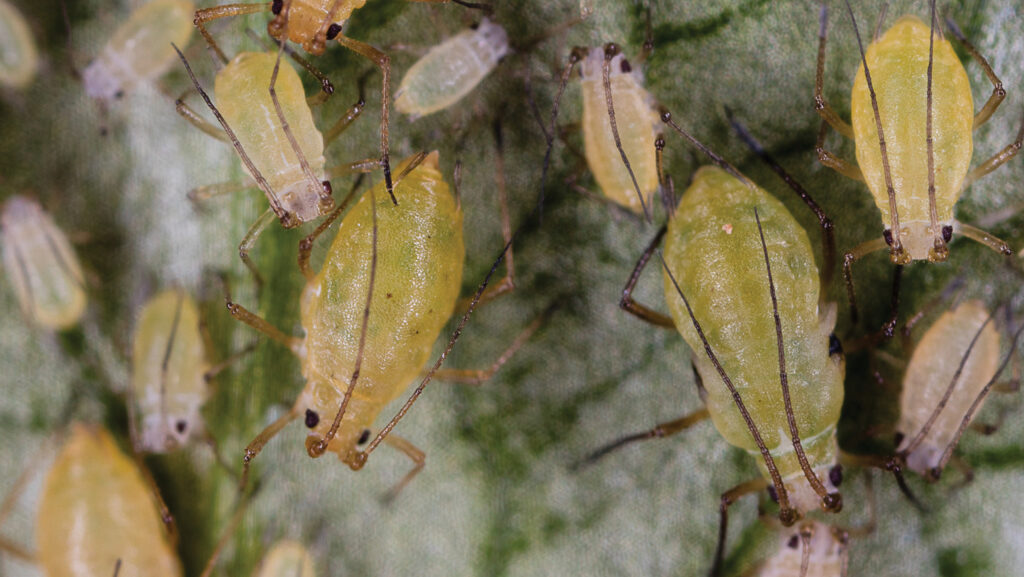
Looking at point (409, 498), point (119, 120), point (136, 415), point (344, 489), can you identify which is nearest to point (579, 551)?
point (409, 498)

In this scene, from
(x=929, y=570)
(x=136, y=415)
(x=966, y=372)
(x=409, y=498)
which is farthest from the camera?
(x=136, y=415)

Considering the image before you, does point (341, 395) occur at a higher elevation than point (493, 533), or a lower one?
higher

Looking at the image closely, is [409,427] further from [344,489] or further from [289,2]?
[289,2]

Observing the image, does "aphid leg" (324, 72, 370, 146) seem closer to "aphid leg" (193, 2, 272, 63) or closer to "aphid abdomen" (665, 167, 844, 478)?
"aphid leg" (193, 2, 272, 63)

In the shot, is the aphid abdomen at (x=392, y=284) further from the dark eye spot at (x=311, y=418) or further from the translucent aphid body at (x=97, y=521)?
the translucent aphid body at (x=97, y=521)

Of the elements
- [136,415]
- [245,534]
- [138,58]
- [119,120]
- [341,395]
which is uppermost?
[138,58]

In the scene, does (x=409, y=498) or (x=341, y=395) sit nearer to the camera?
(x=341, y=395)

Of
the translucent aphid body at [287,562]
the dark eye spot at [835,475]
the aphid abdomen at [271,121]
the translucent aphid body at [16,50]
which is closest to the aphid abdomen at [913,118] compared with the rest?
the dark eye spot at [835,475]

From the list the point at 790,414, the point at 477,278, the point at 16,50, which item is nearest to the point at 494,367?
the point at 477,278
